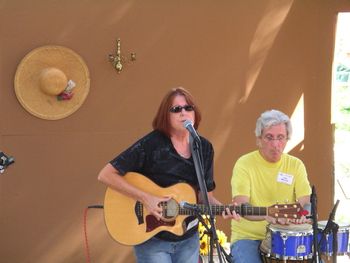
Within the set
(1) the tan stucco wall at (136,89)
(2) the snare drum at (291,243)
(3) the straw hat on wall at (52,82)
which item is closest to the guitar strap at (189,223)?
(2) the snare drum at (291,243)

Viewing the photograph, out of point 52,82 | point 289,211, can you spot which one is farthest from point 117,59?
point 289,211

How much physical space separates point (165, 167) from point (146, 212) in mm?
332

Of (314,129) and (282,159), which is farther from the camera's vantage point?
(314,129)

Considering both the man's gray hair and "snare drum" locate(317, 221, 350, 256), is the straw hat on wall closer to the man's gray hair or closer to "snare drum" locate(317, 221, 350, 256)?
the man's gray hair

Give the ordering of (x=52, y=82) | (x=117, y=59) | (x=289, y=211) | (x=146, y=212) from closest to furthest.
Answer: (x=289, y=211) < (x=146, y=212) < (x=52, y=82) < (x=117, y=59)

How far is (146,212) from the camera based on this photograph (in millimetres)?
3398

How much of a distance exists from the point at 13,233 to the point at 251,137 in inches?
92.0

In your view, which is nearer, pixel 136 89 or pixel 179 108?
pixel 179 108

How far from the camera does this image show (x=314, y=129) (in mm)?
5336

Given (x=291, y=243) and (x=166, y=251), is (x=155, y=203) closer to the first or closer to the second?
(x=166, y=251)

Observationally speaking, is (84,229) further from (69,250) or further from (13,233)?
(13,233)

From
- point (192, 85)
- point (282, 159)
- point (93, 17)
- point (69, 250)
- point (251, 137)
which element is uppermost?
point (93, 17)

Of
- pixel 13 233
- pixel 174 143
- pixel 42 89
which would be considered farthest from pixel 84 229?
pixel 174 143

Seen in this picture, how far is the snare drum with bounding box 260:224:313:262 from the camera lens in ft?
10.6
